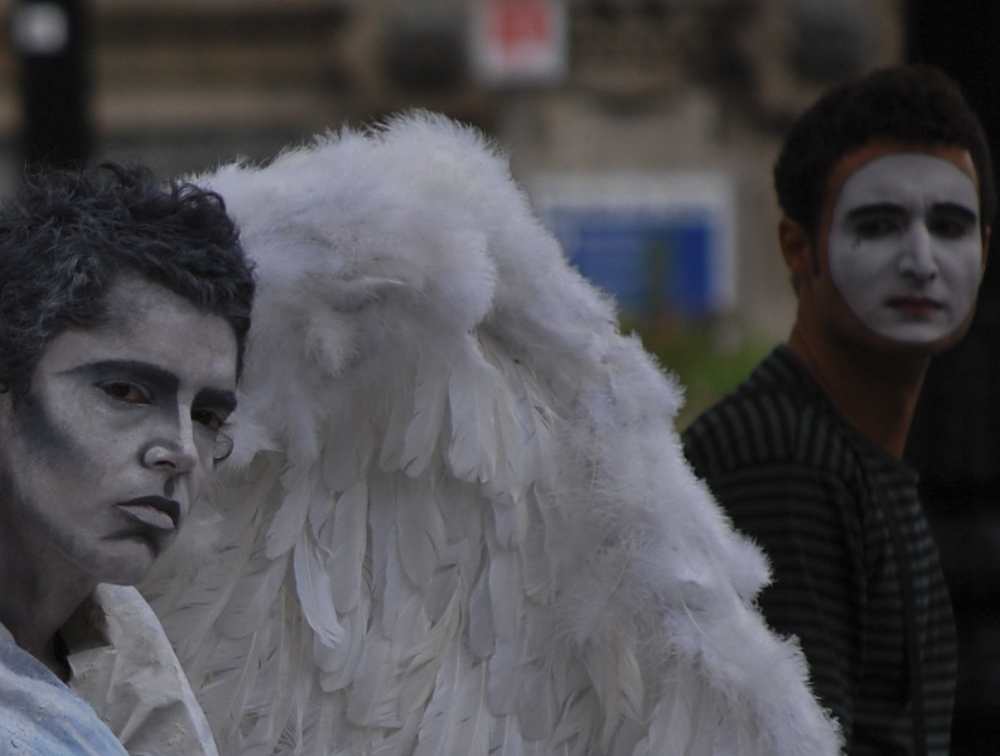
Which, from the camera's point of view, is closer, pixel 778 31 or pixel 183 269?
pixel 183 269

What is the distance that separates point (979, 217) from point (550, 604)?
1008 mm

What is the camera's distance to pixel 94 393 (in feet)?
5.08

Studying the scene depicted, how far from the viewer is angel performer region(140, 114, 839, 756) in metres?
1.94

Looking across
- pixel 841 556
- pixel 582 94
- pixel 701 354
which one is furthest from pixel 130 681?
pixel 582 94

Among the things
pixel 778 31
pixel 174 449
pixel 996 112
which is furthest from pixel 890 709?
pixel 778 31

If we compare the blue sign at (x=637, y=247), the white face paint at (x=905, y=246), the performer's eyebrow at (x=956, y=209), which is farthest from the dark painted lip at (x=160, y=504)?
the blue sign at (x=637, y=247)

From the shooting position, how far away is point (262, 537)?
2.08m

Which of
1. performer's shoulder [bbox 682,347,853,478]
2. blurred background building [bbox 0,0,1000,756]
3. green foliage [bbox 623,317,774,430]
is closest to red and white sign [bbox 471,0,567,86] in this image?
blurred background building [bbox 0,0,1000,756]

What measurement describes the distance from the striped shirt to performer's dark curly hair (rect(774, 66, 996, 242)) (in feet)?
1.20

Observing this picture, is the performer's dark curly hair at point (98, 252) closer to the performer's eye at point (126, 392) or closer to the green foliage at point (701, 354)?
the performer's eye at point (126, 392)

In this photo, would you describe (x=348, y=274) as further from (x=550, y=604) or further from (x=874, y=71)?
(x=874, y=71)

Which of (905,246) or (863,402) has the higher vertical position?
(905,246)

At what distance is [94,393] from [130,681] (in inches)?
13.6

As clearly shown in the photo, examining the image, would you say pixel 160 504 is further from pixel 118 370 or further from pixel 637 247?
pixel 637 247
